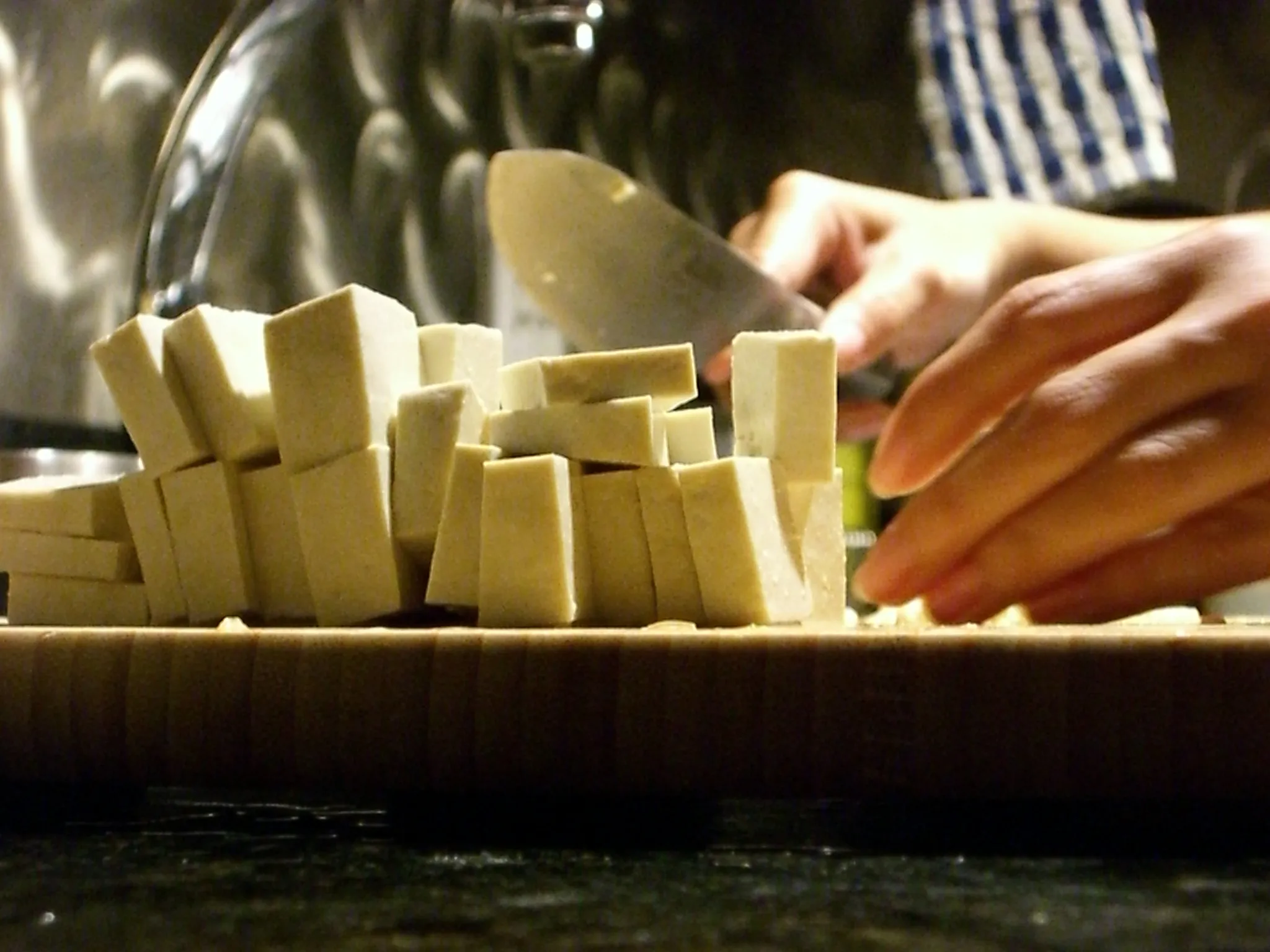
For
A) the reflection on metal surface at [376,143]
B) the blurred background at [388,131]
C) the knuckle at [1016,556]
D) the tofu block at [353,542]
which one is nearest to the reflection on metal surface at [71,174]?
the blurred background at [388,131]

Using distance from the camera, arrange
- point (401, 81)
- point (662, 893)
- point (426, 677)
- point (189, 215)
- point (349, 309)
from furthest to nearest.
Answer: point (401, 81)
point (189, 215)
point (349, 309)
point (426, 677)
point (662, 893)

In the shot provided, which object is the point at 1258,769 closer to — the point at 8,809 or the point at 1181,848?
the point at 1181,848

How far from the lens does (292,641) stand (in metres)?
0.60

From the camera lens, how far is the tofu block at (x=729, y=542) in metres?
0.71

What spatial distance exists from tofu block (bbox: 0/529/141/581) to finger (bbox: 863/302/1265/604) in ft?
1.62

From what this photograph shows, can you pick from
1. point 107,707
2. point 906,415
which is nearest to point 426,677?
point 107,707

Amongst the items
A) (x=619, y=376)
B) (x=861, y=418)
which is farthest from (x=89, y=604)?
(x=861, y=418)

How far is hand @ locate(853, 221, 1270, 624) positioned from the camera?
2.49 feet

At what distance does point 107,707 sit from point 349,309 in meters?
0.26

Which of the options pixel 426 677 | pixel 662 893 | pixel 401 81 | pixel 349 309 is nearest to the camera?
pixel 662 893

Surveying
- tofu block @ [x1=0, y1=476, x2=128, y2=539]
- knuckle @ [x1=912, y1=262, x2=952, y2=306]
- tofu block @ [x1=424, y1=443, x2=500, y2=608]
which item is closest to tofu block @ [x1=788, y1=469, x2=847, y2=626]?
tofu block @ [x1=424, y1=443, x2=500, y2=608]

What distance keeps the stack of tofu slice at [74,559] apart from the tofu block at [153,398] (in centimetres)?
5

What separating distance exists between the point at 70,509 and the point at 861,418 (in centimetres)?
73

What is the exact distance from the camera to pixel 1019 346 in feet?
2.75
